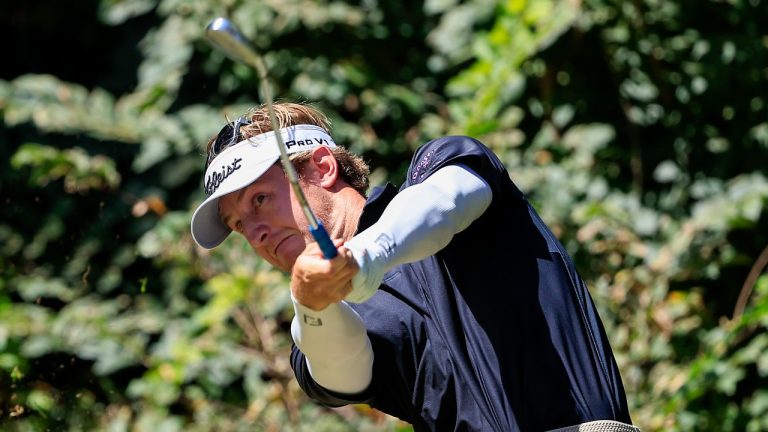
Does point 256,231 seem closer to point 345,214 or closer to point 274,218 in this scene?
point 274,218

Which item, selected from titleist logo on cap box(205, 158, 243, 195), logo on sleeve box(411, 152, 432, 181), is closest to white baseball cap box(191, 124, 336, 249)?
titleist logo on cap box(205, 158, 243, 195)

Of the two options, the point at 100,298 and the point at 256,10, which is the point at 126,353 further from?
the point at 256,10

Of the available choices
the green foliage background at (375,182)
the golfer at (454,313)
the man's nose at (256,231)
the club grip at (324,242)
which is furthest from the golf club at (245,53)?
the green foliage background at (375,182)

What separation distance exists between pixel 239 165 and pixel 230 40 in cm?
50

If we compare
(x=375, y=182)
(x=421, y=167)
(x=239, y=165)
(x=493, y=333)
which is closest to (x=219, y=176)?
(x=239, y=165)

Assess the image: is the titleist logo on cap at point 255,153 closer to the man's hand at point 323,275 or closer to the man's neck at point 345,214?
the man's neck at point 345,214

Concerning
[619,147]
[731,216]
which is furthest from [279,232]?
[619,147]

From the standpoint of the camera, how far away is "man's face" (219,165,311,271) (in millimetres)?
1837

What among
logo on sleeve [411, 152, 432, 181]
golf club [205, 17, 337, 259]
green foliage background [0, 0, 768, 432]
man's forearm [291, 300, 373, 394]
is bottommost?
green foliage background [0, 0, 768, 432]

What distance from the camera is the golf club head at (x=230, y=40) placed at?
54.2 inches

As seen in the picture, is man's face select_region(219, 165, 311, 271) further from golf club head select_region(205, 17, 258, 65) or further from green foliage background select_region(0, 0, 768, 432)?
green foliage background select_region(0, 0, 768, 432)

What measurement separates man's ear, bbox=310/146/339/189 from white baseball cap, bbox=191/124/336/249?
16mm

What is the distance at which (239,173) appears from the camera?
1857mm

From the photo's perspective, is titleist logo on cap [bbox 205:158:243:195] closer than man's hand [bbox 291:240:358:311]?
No
